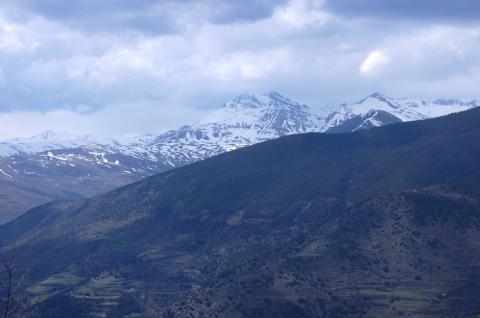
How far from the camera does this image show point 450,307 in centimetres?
19100

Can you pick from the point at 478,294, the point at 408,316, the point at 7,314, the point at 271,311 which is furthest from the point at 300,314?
the point at 7,314

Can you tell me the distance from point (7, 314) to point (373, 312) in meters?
146

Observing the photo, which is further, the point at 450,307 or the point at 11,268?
the point at 450,307

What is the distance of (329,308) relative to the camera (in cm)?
19888

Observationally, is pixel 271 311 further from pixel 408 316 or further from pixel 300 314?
pixel 408 316

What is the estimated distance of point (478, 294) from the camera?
195 meters

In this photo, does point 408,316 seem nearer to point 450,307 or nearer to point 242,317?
point 450,307

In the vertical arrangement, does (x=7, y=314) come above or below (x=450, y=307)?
above

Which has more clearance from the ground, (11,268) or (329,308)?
(11,268)

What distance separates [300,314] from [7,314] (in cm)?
14243

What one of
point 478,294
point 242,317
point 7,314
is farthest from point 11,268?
point 478,294

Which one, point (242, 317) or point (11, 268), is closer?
point (11, 268)

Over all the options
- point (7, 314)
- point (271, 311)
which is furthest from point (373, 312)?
point (7, 314)

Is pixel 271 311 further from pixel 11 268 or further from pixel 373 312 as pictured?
pixel 11 268
